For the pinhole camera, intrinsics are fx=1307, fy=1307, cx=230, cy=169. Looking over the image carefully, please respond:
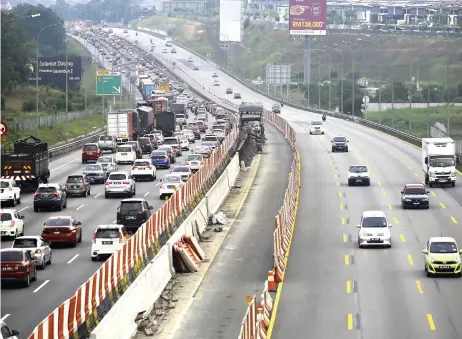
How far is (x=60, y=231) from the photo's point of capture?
51375 millimetres

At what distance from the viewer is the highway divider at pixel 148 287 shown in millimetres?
31105

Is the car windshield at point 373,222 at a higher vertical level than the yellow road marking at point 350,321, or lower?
higher

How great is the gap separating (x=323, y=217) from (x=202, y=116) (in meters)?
99.5

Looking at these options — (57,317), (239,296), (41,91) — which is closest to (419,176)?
(239,296)

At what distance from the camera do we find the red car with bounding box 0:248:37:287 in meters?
41.3

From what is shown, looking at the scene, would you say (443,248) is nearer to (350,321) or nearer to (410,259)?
(410,259)

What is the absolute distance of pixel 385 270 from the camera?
4778cm

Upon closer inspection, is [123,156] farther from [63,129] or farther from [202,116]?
[202,116]

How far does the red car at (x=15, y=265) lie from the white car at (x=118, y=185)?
94.1ft

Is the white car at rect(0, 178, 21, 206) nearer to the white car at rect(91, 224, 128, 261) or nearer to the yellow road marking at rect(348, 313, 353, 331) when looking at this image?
the white car at rect(91, 224, 128, 261)

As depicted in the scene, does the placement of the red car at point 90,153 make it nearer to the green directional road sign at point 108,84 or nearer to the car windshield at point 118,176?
the car windshield at point 118,176

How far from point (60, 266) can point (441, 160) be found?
3635cm

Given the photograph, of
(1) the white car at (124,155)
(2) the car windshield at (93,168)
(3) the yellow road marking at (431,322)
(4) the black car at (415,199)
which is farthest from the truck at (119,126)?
(3) the yellow road marking at (431,322)

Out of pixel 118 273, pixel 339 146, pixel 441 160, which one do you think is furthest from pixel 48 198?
pixel 339 146
